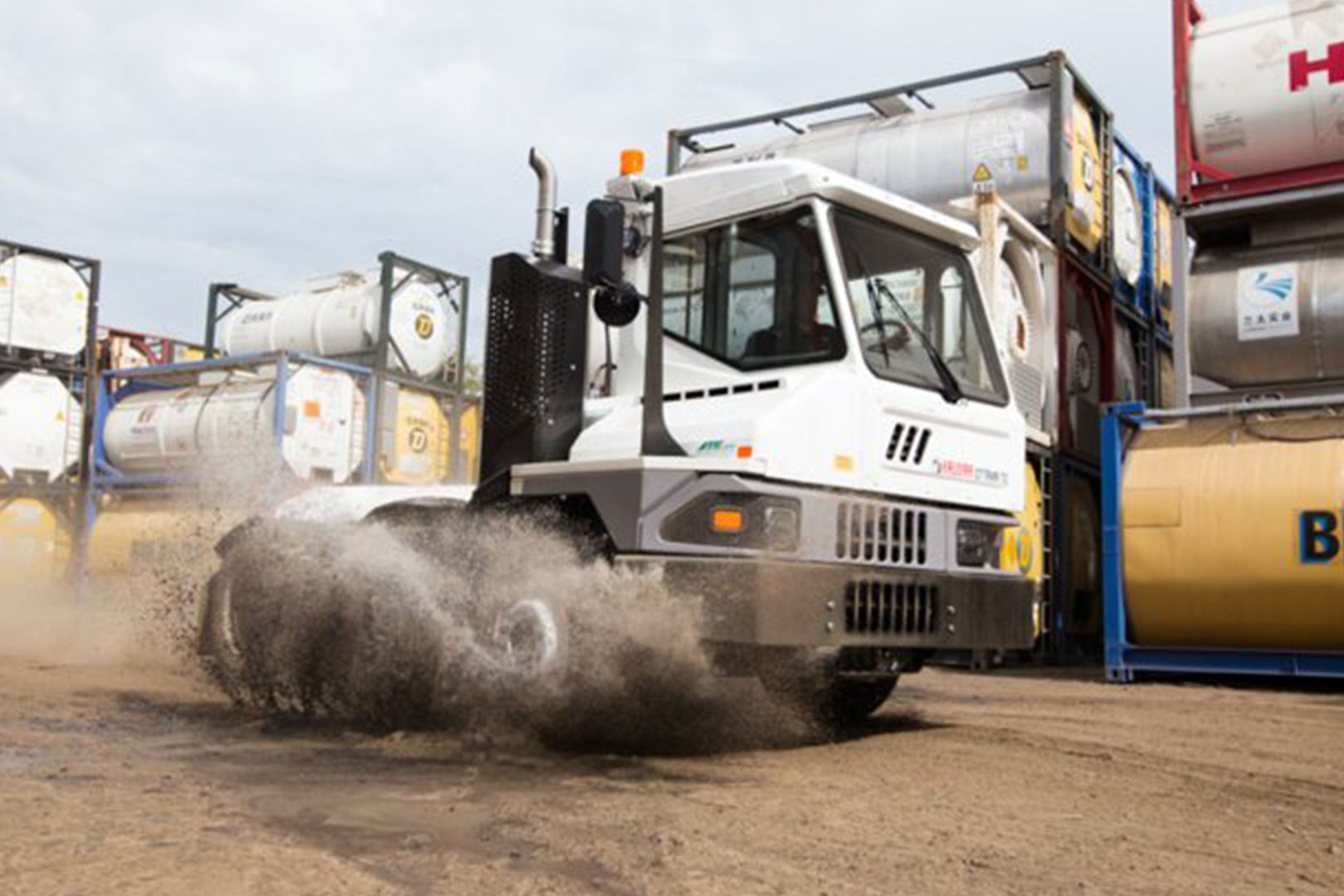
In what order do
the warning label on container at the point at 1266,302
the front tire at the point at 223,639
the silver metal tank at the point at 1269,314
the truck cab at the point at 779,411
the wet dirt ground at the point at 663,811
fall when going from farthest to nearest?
the warning label on container at the point at 1266,302
the silver metal tank at the point at 1269,314
the front tire at the point at 223,639
the truck cab at the point at 779,411
the wet dirt ground at the point at 663,811

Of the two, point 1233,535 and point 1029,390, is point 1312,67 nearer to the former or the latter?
point 1029,390

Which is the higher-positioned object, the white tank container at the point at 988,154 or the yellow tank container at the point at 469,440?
the white tank container at the point at 988,154

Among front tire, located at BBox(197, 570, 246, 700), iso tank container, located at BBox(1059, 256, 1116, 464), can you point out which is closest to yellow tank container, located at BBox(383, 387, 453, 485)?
front tire, located at BBox(197, 570, 246, 700)

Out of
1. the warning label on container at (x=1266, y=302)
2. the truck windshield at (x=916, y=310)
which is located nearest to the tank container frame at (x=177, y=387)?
the truck windshield at (x=916, y=310)

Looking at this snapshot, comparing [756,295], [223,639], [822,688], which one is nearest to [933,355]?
[756,295]

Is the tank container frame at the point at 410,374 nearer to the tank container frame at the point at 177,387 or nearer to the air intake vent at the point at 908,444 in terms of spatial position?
the tank container frame at the point at 177,387

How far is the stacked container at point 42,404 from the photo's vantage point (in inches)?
526

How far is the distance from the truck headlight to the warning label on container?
491 centimetres

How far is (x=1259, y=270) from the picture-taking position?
981 centimetres

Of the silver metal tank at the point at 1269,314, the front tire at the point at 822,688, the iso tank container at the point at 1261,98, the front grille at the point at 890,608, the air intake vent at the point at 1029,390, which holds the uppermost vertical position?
the iso tank container at the point at 1261,98

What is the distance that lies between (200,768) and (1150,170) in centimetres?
1306

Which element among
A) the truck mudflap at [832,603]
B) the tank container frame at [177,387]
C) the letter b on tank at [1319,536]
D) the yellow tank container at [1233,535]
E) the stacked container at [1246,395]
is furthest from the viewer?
the tank container frame at [177,387]

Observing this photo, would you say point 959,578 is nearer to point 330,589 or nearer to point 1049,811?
point 1049,811

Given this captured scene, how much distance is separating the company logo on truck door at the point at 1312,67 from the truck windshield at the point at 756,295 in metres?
6.08
